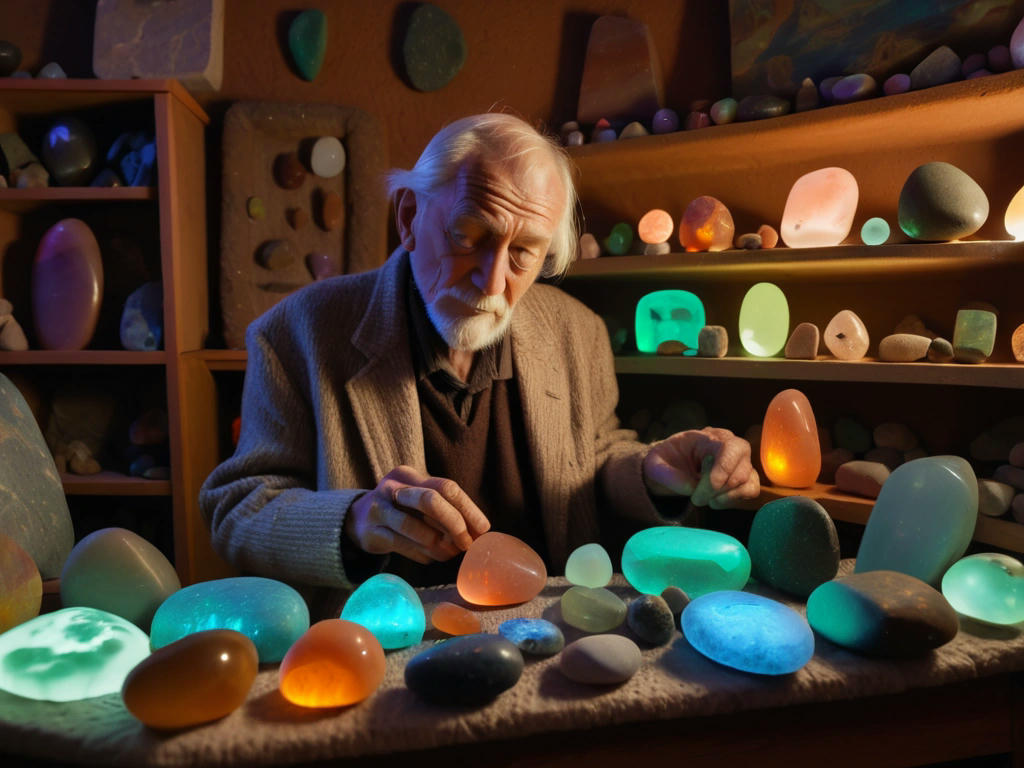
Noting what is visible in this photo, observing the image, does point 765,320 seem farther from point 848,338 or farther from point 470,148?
point 470,148

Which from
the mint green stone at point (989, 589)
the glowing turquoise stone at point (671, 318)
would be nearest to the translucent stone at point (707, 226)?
the glowing turquoise stone at point (671, 318)

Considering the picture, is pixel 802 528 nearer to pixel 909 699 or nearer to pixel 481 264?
pixel 909 699

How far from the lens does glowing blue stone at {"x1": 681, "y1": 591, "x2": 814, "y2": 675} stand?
1.89ft

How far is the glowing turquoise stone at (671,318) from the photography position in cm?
150

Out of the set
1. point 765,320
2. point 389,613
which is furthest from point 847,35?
point 389,613

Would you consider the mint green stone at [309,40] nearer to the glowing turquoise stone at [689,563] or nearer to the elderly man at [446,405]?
the elderly man at [446,405]

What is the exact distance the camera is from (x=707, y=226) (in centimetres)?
141

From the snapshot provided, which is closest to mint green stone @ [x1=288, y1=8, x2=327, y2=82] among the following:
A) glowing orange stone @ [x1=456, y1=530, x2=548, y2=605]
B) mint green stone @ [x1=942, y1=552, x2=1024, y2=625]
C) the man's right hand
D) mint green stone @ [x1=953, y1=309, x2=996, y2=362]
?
the man's right hand

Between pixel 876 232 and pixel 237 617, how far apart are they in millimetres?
1269

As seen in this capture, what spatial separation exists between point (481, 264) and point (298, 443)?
46 centimetres

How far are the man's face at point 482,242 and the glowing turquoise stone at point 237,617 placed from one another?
1.93 feet

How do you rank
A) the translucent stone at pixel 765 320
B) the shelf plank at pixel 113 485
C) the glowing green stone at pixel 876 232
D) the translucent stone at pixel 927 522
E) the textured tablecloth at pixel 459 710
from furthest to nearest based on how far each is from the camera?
the shelf plank at pixel 113 485, the translucent stone at pixel 765 320, the glowing green stone at pixel 876 232, the translucent stone at pixel 927 522, the textured tablecloth at pixel 459 710

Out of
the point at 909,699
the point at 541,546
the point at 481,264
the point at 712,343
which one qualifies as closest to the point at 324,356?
the point at 481,264

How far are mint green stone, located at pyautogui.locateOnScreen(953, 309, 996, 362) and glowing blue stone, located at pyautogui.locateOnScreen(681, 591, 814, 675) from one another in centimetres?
80
